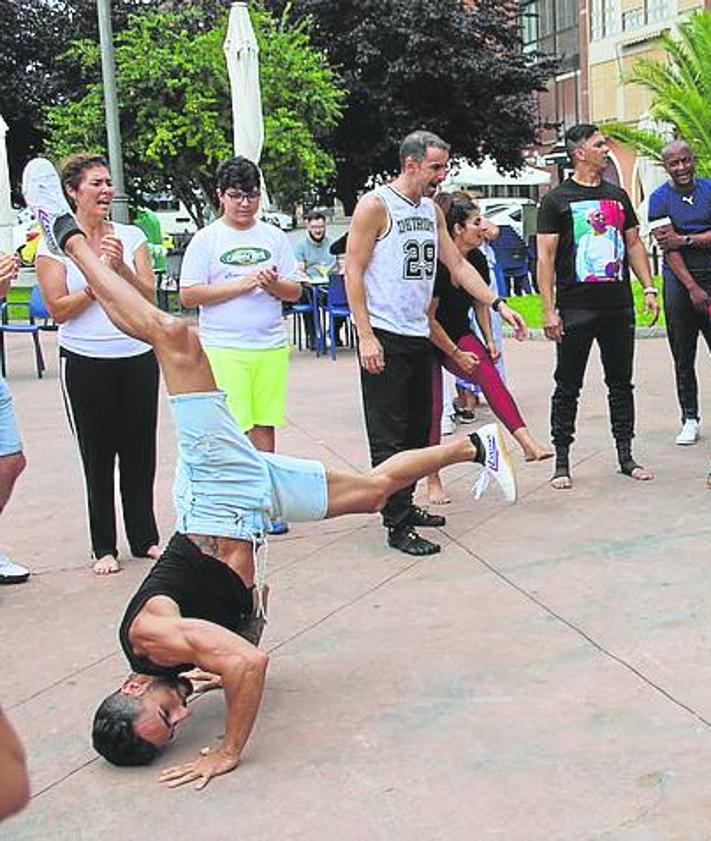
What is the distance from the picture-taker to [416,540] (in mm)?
5832

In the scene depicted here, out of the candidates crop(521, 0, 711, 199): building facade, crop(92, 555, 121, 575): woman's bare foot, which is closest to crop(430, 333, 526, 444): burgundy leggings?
crop(92, 555, 121, 575): woman's bare foot

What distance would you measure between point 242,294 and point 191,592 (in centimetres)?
225

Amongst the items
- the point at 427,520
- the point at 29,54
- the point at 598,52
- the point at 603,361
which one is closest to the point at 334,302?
the point at 603,361

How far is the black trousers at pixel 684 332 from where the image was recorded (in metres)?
7.59

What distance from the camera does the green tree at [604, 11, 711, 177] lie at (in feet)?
56.4

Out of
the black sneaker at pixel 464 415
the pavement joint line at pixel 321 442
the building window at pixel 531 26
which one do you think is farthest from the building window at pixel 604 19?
the pavement joint line at pixel 321 442

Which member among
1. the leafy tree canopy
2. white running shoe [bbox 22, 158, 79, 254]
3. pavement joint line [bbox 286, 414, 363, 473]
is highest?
the leafy tree canopy

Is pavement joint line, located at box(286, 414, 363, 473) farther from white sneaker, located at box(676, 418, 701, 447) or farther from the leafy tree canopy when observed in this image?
the leafy tree canopy

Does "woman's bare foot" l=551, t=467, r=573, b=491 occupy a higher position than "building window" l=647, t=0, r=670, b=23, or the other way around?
"building window" l=647, t=0, r=670, b=23

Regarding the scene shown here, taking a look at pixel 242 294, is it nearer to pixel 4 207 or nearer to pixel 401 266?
pixel 401 266

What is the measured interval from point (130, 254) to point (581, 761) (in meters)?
3.17

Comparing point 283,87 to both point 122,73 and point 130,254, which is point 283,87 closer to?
point 122,73

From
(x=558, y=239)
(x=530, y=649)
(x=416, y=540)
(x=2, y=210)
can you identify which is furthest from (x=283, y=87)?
(x=530, y=649)

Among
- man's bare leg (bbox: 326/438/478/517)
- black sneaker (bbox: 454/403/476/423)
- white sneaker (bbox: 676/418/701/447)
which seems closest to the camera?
man's bare leg (bbox: 326/438/478/517)
